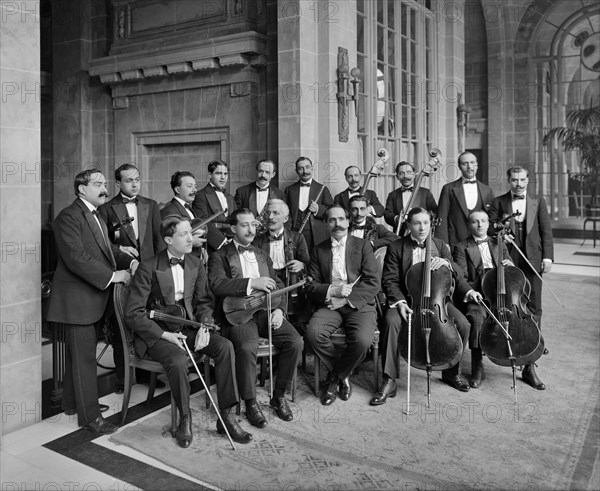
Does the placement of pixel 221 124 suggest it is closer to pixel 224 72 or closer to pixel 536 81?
pixel 224 72

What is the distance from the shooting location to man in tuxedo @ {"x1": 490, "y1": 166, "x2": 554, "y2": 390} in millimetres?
5297

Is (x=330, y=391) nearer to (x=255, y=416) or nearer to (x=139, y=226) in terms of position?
(x=255, y=416)

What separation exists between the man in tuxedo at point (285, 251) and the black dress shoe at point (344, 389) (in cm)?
62

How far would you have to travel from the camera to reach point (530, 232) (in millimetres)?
5344

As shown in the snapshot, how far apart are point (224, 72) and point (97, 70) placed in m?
2.06

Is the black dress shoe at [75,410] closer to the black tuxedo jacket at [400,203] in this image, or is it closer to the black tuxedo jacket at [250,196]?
the black tuxedo jacket at [250,196]

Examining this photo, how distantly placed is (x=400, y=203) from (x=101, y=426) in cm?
381

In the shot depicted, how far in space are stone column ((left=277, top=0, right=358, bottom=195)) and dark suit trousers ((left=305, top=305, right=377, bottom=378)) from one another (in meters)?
2.74

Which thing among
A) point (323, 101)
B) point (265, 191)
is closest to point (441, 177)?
point (323, 101)

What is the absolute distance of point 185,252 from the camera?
13.0ft

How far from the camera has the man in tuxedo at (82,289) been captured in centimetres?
395

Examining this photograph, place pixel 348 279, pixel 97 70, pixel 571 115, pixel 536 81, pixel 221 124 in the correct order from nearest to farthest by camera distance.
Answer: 1. pixel 348 279
2. pixel 221 124
3. pixel 97 70
4. pixel 571 115
5. pixel 536 81

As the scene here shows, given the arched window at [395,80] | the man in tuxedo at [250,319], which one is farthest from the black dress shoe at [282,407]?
the arched window at [395,80]

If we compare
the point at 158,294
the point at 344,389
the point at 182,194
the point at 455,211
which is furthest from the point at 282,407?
the point at 455,211
